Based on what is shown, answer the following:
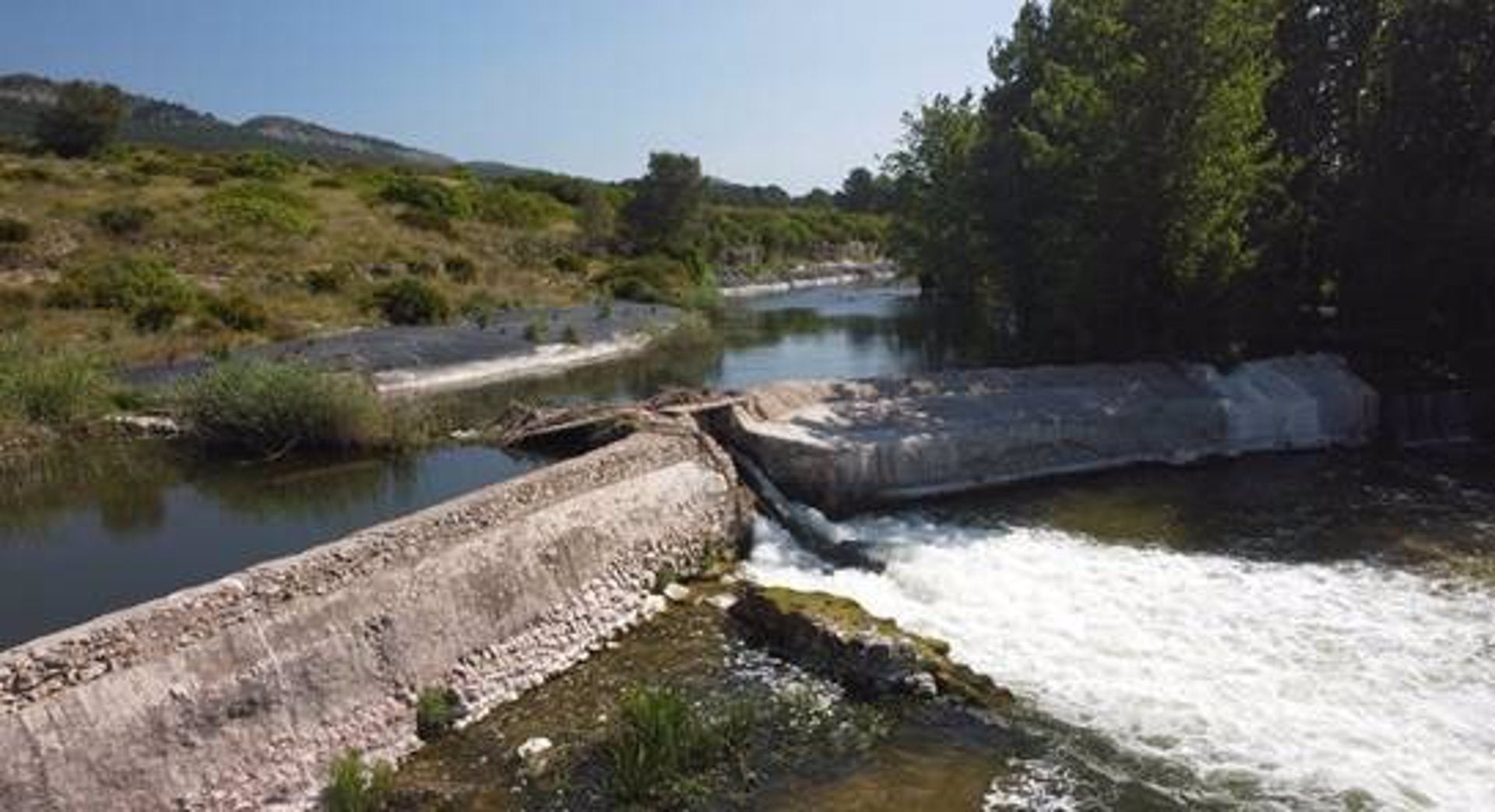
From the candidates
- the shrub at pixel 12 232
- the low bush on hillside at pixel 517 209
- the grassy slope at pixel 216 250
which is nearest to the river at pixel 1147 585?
the grassy slope at pixel 216 250

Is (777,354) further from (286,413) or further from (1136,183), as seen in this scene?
(286,413)

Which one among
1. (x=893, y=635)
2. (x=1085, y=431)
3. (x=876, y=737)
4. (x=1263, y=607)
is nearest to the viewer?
(x=876, y=737)

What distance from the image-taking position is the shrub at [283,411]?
25062 mm

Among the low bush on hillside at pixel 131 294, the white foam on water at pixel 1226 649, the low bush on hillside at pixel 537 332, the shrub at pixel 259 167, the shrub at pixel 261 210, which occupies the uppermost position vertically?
the shrub at pixel 259 167

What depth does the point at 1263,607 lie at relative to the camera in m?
17.4

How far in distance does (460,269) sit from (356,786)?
49.3 m

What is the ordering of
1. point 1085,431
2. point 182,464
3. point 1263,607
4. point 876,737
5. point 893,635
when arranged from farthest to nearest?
point 1085,431 < point 182,464 < point 1263,607 < point 893,635 < point 876,737

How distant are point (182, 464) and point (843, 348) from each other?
26412 mm

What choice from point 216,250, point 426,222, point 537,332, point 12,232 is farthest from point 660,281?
point 12,232

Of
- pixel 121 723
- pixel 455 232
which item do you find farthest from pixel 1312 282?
pixel 455 232

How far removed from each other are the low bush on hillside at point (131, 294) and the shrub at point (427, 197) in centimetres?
2490

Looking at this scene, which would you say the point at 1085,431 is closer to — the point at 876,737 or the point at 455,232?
the point at 876,737

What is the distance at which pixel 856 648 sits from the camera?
14914mm

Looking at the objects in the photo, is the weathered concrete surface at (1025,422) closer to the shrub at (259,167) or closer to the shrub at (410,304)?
the shrub at (410,304)
